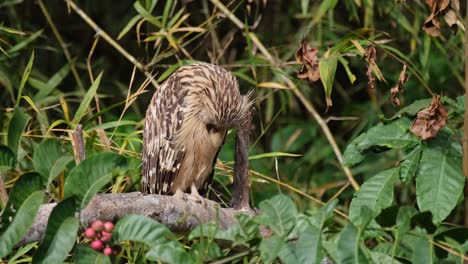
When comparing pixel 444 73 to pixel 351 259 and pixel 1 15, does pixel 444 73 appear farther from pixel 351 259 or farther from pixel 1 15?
pixel 351 259

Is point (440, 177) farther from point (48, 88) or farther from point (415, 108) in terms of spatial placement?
point (48, 88)

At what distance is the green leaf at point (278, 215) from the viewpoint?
7.08 ft

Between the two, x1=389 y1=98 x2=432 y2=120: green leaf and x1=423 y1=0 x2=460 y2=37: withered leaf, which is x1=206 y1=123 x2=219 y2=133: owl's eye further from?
x1=423 y1=0 x2=460 y2=37: withered leaf

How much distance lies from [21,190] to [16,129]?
0.46ft

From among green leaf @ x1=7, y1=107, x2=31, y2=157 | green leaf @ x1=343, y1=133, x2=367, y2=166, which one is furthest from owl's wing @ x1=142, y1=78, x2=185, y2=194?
green leaf @ x1=7, y1=107, x2=31, y2=157

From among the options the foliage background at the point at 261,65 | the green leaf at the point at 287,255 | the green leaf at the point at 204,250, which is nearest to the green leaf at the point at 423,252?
the green leaf at the point at 287,255

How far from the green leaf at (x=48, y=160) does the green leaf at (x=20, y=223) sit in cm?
5

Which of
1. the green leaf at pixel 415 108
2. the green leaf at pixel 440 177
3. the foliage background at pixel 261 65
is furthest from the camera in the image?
the foliage background at pixel 261 65

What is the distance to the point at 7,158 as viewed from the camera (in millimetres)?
2256

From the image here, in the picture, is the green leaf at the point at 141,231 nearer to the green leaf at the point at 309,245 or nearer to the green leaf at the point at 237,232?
the green leaf at the point at 237,232

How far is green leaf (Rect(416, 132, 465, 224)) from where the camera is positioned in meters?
2.68

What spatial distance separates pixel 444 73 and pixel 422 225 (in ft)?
10.5

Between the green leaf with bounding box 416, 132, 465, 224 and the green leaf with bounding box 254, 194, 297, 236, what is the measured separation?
56 centimetres

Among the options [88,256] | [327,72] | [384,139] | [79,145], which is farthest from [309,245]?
[327,72]
